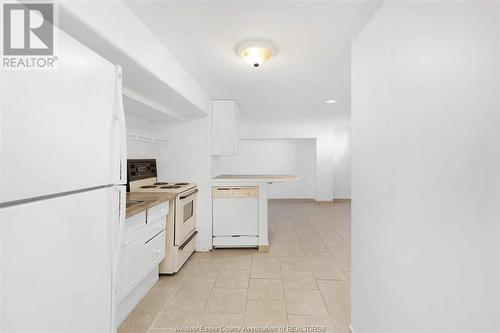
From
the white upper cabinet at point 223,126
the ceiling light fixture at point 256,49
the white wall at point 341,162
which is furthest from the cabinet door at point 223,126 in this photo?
the white wall at point 341,162

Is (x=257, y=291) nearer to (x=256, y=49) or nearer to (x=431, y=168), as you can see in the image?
(x=431, y=168)

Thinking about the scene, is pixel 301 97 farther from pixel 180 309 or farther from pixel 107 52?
pixel 180 309

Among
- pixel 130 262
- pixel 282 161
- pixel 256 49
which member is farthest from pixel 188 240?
pixel 282 161

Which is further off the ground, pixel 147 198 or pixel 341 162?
pixel 341 162

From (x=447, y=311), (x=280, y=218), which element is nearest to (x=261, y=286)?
(x=447, y=311)

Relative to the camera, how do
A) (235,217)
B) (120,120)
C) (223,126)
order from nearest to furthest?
(120,120) < (235,217) < (223,126)

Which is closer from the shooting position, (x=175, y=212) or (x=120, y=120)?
(x=120, y=120)

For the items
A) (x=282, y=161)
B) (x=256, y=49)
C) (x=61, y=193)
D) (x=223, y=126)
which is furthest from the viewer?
(x=282, y=161)

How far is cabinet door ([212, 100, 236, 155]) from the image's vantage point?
371 centimetres

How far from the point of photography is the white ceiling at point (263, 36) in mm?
1452

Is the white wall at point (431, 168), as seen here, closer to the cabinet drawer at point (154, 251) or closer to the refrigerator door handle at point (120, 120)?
the refrigerator door handle at point (120, 120)

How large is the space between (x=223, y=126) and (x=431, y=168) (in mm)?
3025

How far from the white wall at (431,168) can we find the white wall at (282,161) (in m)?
5.97

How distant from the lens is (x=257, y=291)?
2.42 m
